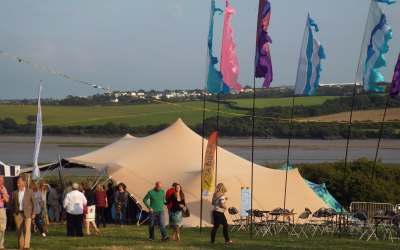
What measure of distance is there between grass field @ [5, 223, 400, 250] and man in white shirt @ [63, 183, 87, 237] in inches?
14.0

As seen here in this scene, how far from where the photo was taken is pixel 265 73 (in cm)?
2442

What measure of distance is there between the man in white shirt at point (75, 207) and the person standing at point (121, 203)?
525 centimetres

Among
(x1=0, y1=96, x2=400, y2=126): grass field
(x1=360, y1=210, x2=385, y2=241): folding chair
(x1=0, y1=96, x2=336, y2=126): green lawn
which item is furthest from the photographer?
(x1=0, y1=96, x2=336, y2=126): green lawn

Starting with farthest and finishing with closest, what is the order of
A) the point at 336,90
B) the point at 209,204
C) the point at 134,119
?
the point at 336,90 → the point at 134,119 → the point at 209,204

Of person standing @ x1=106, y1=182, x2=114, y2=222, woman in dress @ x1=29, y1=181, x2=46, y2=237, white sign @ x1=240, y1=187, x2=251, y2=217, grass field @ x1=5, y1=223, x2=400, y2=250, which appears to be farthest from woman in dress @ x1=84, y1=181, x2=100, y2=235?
person standing @ x1=106, y1=182, x2=114, y2=222

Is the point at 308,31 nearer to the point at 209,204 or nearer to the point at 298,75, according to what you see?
the point at 298,75

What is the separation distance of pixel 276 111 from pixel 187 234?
2194 inches

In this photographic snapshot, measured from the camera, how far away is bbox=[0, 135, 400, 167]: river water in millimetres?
55625

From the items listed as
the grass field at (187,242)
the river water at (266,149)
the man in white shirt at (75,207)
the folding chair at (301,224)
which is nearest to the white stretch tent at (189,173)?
the folding chair at (301,224)

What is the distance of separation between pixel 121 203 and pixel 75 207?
5.95 meters

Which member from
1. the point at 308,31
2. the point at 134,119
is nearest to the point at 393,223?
the point at 308,31

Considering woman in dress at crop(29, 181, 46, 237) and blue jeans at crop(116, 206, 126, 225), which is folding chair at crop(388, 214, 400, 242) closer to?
blue jeans at crop(116, 206, 126, 225)

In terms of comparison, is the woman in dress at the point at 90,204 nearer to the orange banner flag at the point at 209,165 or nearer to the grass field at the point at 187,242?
the grass field at the point at 187,242

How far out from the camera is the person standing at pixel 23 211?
1995 cm
